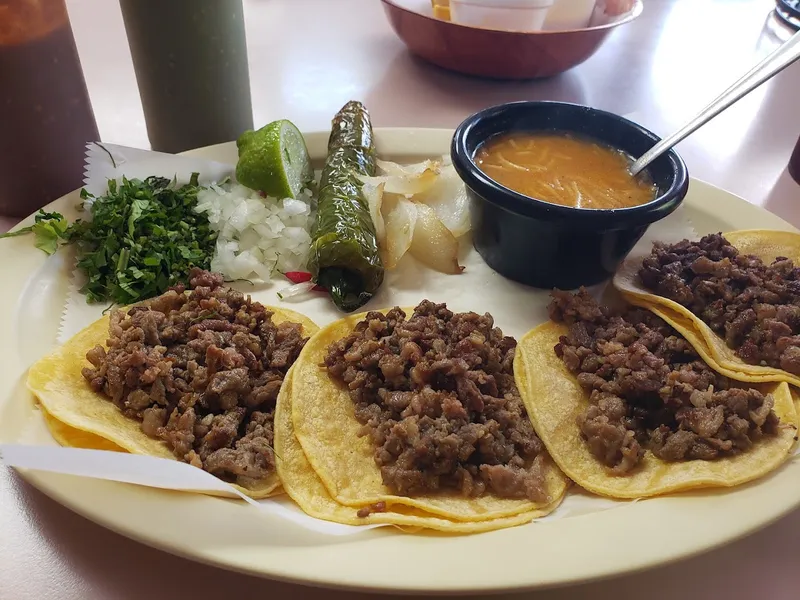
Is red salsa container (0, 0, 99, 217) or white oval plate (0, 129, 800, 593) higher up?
red salsa container (0, 0, 99, 217)

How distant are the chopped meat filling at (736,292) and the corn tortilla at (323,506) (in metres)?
1.10

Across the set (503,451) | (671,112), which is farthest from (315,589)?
(671,112)

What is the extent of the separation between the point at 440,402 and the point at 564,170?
59.9 inches

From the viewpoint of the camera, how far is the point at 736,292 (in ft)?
8.68

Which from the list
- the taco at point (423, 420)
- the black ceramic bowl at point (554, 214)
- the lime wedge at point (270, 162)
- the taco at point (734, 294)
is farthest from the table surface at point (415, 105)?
the black ceramic bowl at point (554, 214)

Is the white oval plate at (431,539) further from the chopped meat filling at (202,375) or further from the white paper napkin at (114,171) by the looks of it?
the white paper napkin at (114,171)

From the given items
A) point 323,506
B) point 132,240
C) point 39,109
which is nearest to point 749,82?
point 323,506

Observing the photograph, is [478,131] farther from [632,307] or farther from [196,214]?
[196,214]

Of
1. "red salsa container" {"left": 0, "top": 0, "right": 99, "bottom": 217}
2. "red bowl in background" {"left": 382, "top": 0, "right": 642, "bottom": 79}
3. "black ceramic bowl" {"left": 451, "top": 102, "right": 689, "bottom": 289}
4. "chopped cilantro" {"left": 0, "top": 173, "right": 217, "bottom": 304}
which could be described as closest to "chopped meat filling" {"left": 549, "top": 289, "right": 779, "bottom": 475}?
"black ceramic bowl" {"left": 451, "top": 102, "right": 689, "bottom": 289}

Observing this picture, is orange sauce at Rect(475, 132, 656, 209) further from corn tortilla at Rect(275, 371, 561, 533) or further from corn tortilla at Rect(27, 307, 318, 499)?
corn tortilla at Rect(27, 307, 318, 499)

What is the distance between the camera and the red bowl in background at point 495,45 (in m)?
4.17

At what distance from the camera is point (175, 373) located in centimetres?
226

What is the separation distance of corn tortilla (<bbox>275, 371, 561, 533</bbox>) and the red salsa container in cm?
180

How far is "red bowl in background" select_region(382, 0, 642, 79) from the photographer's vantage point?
4.17m
